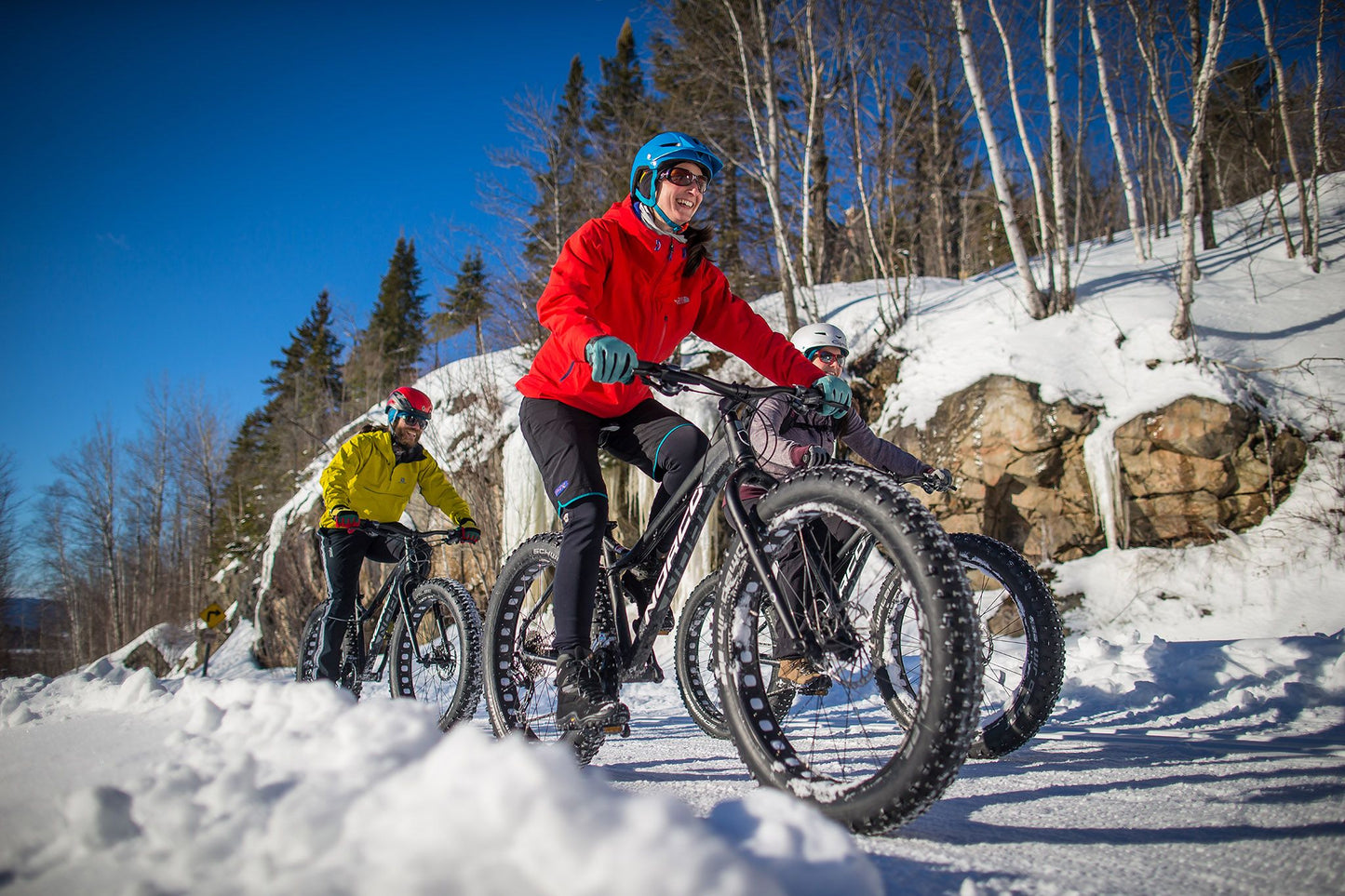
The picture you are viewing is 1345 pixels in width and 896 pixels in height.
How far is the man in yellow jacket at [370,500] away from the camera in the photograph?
428 cm

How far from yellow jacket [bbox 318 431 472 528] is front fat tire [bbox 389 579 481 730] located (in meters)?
0.76

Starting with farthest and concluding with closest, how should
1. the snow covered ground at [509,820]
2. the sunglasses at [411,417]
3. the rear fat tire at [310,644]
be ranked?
1. the sunglasses at [411,417]
2. the rear fat tire at [310,644]
3. the snow covered ground at [509,820]

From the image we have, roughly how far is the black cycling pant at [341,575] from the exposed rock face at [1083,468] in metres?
6.02

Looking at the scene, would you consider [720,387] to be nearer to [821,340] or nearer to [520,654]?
[520,654]

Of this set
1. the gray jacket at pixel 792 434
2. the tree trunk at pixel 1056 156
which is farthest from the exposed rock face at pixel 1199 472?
the gray jacket at pixel 792 434

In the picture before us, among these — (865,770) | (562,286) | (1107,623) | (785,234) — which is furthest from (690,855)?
(785,234)

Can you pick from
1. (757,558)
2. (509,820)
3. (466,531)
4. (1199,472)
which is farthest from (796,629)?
(1199,472)

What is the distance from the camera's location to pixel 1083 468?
7242mm

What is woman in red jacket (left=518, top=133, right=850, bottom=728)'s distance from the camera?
84.8 inches

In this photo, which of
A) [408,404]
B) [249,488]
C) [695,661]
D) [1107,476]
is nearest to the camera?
[695,661]

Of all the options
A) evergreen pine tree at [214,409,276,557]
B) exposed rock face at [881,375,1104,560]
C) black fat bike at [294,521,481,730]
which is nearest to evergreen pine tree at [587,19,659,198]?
exposed rock face at [881,375,1104,560]

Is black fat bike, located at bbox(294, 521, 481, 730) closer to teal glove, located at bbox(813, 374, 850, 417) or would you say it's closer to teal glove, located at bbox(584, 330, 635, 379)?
teal glove, located at bbox(584, 330, 635, 379)

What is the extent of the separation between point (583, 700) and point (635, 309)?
1417mm

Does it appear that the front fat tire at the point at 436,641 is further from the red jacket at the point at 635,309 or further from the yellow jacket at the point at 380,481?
the red jacket at the point at 635,309
